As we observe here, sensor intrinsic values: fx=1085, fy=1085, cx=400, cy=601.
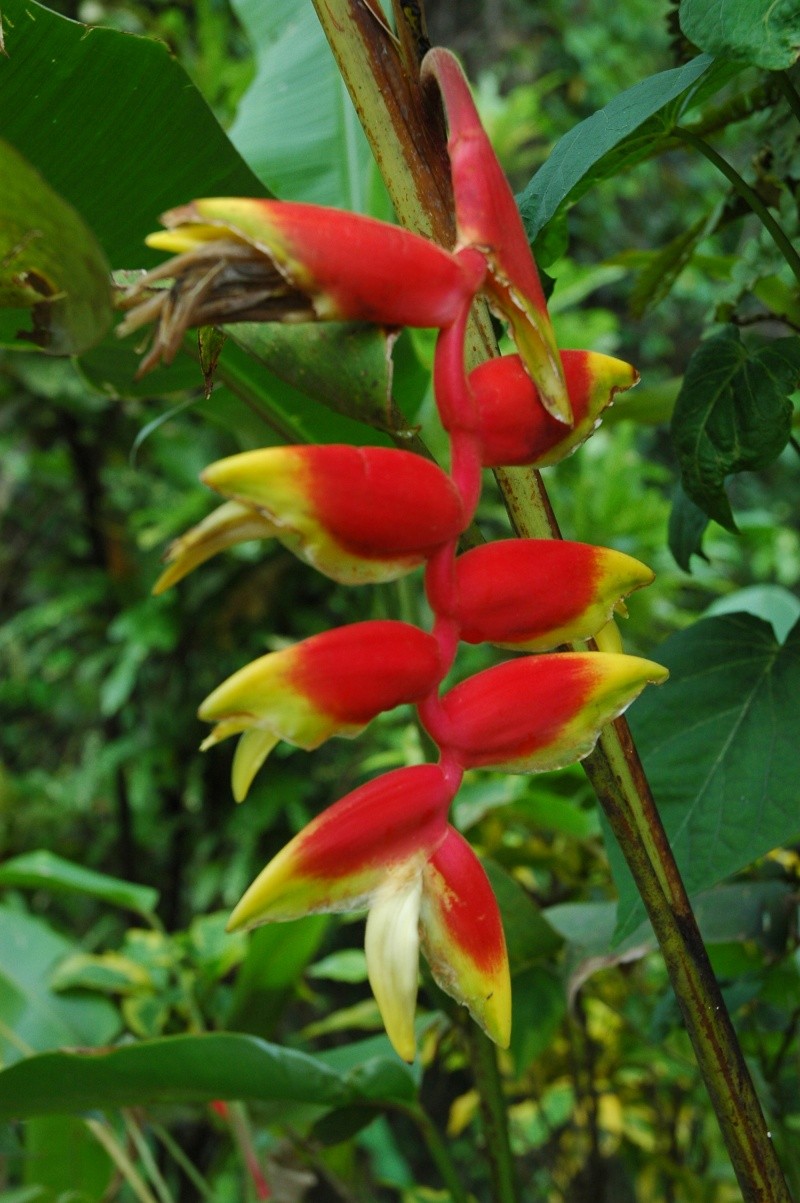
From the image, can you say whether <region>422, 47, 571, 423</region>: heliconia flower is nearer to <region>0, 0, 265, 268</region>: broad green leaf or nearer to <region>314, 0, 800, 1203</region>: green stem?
<region>314, 0, 800, 1203</region>: green stem

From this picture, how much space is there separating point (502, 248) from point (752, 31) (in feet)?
0.43

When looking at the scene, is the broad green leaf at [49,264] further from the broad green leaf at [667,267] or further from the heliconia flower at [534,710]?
the broad green leaf at [667,267]

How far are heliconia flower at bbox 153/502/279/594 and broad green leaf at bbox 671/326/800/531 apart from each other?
25 centimetres

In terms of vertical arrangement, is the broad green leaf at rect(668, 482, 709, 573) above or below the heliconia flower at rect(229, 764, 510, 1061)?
below

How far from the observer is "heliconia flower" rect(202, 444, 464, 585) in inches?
8.2

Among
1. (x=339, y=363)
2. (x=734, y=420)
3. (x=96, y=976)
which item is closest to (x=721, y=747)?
(x=734, y=420)

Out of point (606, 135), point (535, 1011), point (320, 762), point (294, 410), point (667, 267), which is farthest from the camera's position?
point (320, 762)

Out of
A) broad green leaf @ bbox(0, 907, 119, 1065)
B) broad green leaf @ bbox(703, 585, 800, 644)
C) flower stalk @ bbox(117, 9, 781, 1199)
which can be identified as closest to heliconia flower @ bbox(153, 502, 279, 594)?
flower stalk @ bbox(117, 9, 781, 1199)

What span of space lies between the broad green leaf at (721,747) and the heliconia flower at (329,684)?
0.18 meters

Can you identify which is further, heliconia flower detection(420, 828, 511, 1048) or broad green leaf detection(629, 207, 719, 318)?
broad green leaf detection(629, 207, 719, 318)

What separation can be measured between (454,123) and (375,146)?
5 cm

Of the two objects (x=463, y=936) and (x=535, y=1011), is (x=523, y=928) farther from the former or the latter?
(x=463, y=936)

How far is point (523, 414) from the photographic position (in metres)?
0.25

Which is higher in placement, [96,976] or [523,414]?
[523,414]
